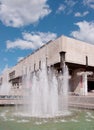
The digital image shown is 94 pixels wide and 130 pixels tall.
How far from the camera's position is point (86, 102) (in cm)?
2309

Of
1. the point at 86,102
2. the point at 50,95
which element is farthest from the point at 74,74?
the point at 50,95

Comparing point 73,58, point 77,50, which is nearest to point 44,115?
point 73,58

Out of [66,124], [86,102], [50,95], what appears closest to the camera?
[66,124]

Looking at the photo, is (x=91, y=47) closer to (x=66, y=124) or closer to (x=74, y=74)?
(x=74, y=74)

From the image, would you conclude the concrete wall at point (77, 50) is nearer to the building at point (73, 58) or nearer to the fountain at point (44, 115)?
the building at point (73, 58)

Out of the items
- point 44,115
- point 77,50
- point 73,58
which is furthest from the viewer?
point 77,50

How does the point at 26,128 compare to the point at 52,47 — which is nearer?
the point at 26,128

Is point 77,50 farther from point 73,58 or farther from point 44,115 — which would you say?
point 44,115

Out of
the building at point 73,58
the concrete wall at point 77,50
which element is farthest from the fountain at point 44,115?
the concrete wall at point 77,50

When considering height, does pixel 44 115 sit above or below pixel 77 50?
below

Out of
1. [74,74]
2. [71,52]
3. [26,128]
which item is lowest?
[26,128]

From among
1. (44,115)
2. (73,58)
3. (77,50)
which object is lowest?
(44,115)

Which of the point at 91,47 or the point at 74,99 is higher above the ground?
the point at 91,47

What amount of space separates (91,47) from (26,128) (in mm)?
35581
